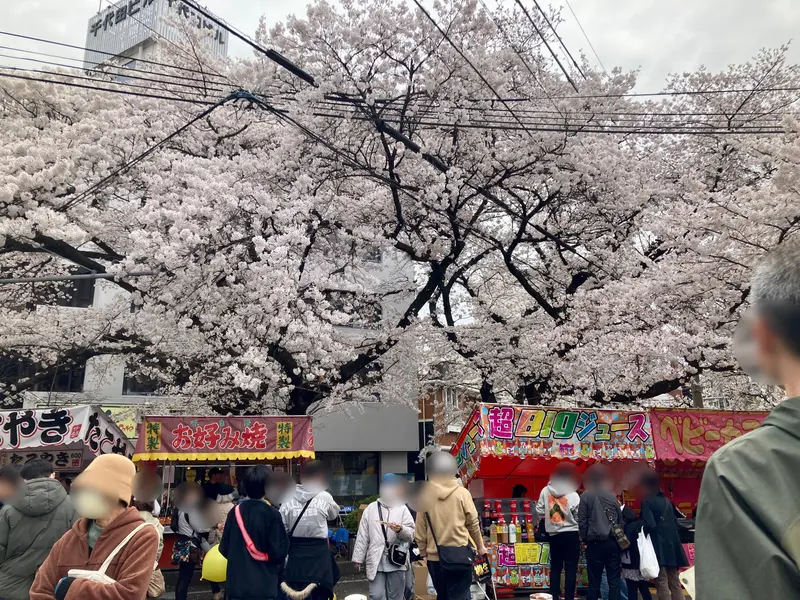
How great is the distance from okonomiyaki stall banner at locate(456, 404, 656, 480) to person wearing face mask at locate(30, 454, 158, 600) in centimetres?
662

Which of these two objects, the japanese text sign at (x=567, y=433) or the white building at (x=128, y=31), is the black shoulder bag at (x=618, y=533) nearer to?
the japanese text sign at (x=567, y=433)

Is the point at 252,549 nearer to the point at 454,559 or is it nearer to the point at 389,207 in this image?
the point at 454,559

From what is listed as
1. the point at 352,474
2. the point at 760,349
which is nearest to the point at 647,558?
the point at 760,349

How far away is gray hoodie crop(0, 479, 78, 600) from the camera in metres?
4.03

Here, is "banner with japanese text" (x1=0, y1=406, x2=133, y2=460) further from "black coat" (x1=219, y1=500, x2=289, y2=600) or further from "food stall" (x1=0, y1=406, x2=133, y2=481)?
"black coat" (x1=219, y1=500, x2=289, y2=600)

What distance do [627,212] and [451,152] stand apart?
488 centimetres

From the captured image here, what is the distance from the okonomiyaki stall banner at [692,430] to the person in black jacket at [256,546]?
23.9 ft

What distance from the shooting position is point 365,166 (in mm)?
12391

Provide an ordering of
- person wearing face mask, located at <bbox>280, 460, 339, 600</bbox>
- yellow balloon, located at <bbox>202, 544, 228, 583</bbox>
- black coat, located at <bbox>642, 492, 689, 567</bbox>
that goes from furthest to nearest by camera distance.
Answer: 1. black coat, located at <bbox>642, 492, 689, 567</bbox>
2. yellow balloon, located at <bbox>202, 544, 228, 583</bbox>
3. person wearing face mask, located at <bbox>280, 460, 339, 600</bbox>

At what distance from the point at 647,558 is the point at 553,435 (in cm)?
254

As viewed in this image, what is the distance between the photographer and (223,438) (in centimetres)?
1057

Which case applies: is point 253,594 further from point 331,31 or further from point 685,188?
point 685,188

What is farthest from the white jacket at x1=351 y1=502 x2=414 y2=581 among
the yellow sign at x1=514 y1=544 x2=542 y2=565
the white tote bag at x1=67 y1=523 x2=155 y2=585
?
the white tote bag at x1=67 y1=523 x2=155 y2=585

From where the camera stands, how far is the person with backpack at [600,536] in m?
7.57
